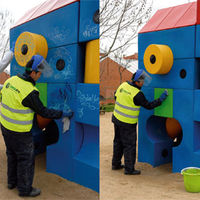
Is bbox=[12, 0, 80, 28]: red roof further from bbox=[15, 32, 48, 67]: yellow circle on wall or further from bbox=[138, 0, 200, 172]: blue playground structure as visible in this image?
bbox=[138, 0, 200, 172]: blue playground structure

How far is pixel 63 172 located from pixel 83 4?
221cm

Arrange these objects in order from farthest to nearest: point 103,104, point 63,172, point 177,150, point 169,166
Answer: point 103,104 → point 169,166 → point 177,150 → point 63,172

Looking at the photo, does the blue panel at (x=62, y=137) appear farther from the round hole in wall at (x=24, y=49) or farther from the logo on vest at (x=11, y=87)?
the logo on vest at (x=11, y=87)

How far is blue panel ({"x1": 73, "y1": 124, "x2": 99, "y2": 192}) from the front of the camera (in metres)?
3.26

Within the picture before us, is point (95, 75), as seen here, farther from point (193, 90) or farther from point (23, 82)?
point (193, 90)

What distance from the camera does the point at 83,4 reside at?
321 cm

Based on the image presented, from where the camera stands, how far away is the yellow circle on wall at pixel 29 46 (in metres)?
3.58

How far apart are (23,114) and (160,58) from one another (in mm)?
2379

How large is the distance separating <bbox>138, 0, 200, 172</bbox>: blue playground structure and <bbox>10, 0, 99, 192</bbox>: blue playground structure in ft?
5.04

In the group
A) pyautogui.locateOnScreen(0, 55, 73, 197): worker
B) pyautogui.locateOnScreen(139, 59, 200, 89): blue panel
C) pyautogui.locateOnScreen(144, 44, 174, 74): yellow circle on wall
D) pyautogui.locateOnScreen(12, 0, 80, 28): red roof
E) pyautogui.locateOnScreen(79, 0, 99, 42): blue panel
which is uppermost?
pyautogui.locateOnScreen(12, 0, 80, 28): red roof

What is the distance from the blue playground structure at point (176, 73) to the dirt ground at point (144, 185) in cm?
24

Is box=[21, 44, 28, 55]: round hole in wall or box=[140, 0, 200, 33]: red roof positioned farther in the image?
box=[140, 0, 200, 33]: red roof

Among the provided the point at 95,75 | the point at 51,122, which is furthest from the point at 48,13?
the point at 51,122

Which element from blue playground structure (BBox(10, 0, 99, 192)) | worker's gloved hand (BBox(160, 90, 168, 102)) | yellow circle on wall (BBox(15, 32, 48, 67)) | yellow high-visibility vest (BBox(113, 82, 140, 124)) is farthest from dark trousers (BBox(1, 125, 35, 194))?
worker's gloved hand (BBox(160, 90, 168, 102))
